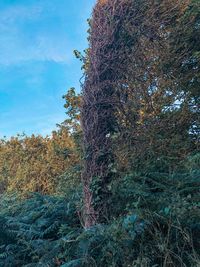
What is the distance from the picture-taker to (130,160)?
21.2 feet

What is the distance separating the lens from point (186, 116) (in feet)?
25.2

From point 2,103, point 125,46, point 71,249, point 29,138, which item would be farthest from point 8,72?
point 71,249

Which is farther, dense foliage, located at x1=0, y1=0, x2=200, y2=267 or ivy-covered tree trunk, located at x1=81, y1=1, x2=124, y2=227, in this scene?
ivy-covered tree trunk, located at x1=81, y1=1, x2=124, y2=227

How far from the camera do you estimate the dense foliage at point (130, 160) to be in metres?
4.02

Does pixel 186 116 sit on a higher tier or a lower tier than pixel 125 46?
lower

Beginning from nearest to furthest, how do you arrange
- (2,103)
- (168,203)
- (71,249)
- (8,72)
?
(168,203), (71,249), (8,72), (2,103)

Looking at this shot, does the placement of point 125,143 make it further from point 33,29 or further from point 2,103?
point 2,103

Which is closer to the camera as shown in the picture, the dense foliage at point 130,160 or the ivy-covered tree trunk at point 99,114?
the dense foliage at point 130,160

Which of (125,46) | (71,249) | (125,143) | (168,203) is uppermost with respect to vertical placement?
(125,46)

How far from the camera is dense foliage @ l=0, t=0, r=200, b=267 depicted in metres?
4.02

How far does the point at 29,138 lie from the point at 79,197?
1287 centimetres

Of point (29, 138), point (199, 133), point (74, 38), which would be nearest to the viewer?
point (199, 133)

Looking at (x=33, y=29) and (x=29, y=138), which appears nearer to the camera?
(x=33, y=29)

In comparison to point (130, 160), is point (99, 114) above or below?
above
